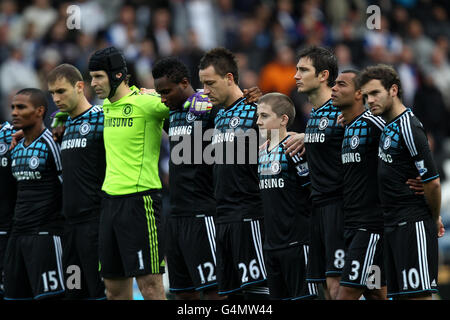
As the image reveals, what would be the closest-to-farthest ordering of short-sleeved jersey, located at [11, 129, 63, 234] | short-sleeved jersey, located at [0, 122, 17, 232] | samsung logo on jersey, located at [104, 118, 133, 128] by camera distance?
samsung logo on jersey, located at [104, 118, 133, 128], short-sleeved jersey, located at [11, 129, 63, 234], short-sleeved jersey, located at [0, 122, 17, 232]

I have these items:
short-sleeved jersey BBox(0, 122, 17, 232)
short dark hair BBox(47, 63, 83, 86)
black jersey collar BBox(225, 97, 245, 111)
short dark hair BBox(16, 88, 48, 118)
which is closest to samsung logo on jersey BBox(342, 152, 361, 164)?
black jersey collar BBox(225, 97, 245, 111)

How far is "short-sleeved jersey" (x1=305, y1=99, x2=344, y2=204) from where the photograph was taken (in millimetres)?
9406

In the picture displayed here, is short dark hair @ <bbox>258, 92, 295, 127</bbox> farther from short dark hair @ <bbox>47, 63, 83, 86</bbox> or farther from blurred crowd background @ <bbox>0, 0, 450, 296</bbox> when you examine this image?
blurred crowd background @ <bbox>0, 0, 450, 296</bbox>

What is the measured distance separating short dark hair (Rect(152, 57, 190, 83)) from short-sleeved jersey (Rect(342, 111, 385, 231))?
→ 1.92 meters

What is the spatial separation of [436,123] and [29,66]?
778cm

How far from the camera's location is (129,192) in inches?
382

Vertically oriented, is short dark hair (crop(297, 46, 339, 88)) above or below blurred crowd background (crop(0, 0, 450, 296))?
below

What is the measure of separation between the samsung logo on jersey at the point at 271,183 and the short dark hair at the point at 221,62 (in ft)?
3.84

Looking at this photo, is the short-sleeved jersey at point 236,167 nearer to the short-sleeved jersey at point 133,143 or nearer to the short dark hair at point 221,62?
the short dark hair at point 221,62

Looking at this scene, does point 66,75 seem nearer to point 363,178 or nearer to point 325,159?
point 325,159

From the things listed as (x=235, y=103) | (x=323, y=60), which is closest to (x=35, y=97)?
(x=235, y=103)
